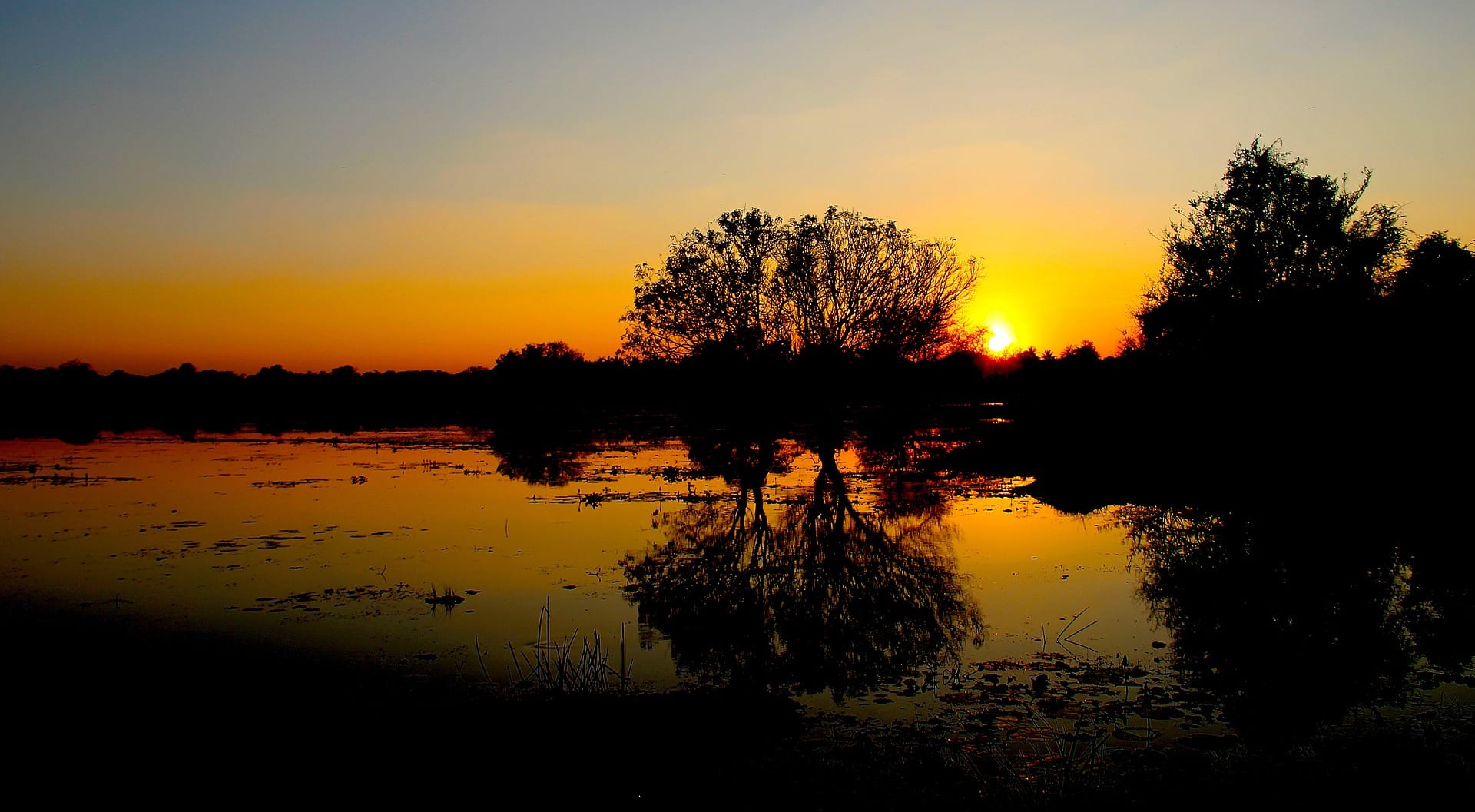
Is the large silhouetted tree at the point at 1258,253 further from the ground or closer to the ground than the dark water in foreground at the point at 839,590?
further from the ground

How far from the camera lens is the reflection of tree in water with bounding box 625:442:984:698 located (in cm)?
929

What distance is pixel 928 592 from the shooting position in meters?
12.8

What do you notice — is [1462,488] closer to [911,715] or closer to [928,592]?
[928,592]

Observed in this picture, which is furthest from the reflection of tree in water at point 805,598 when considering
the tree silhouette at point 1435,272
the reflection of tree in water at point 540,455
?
the tree silhouette at point 1435,272

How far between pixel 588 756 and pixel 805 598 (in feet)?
20.1

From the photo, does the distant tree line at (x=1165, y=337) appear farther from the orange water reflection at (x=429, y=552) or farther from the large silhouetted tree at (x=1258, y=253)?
the orange water reflection at (x=429, y=552)

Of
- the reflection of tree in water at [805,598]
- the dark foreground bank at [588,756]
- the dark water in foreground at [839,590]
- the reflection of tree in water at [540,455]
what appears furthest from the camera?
the reflection of tree in water at [540,455]

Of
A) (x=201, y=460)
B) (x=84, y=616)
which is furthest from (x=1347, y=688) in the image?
(x=201, y=460)

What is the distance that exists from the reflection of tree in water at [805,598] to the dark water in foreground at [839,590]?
0.06 m

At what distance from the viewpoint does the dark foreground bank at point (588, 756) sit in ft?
19.9

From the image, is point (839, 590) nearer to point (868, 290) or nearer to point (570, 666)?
point (570, 666)

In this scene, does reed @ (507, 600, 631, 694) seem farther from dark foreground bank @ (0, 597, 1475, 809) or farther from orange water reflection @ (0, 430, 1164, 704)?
dark foreground bank @ (0, 597, 1475, 809)

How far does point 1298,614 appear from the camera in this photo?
37.2ft

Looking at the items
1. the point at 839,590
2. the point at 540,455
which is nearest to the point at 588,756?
the point at 839,590
